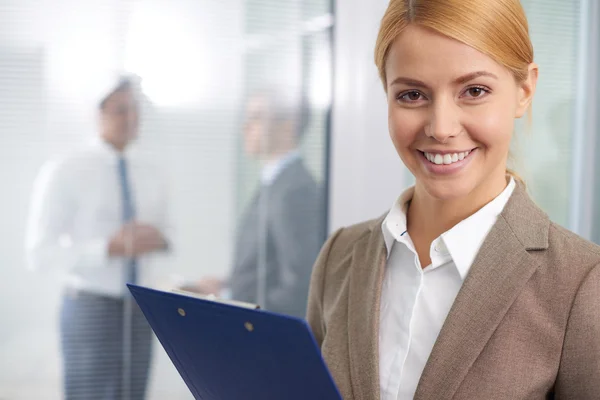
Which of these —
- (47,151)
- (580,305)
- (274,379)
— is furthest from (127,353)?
(580,305)

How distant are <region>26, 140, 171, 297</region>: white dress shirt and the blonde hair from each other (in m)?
1.26

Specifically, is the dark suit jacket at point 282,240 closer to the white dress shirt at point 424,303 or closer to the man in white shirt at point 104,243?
the man in white shirt at point 104,243

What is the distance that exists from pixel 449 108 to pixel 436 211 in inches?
8.4

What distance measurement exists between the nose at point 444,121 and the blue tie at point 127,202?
4.30ft

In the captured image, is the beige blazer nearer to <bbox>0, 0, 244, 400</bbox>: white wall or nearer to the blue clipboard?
the blue clipboard

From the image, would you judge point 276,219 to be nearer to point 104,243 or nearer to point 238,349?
point 104,243

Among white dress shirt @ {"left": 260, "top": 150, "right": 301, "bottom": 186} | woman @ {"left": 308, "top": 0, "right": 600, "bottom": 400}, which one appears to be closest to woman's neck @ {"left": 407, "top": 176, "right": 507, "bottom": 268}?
woman @ {"left": 308, "top": 0, "right": 600, "bottom": 400}

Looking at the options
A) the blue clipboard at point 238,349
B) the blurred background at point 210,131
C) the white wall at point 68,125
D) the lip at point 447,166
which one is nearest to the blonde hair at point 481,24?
the lip at point 447,166

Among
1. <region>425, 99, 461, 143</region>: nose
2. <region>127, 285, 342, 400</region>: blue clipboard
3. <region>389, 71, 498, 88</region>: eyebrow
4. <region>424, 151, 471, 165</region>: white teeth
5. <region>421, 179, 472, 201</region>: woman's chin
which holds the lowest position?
<region>127, 285, 342, 400</region>: blue clipboard

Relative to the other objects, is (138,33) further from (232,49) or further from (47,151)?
(47,151)

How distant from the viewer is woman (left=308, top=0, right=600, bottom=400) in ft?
3.34

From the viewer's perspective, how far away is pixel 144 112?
7.06 feet

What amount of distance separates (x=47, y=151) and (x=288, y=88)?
753 millimetres

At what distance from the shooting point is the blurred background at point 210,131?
2.08 meters
